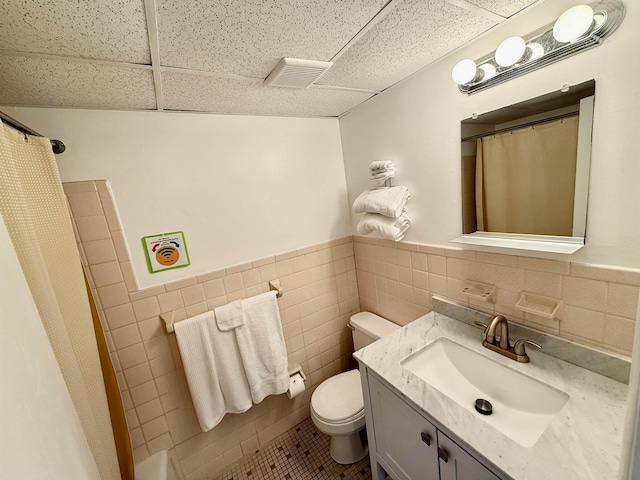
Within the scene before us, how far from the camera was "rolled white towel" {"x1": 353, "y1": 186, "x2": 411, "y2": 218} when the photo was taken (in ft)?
4.25

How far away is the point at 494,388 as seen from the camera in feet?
3.22

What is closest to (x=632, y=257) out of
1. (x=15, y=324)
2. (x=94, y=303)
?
(x=15, y=324)

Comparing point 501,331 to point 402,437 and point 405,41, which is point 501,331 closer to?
point 402,437

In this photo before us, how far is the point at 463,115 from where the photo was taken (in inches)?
41.8

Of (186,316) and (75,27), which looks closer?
(75,27)

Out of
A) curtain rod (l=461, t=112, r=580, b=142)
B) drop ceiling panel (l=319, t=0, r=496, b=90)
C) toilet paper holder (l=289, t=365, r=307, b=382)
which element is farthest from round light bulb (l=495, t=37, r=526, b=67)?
toilet paper holder (l=289, t=365, r=307, b=382)

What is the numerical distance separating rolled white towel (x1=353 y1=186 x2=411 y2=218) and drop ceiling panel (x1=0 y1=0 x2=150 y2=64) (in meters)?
1.09

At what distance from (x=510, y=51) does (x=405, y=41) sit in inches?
13.4

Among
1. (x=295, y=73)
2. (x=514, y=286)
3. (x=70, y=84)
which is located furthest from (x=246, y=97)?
(x=514, y=286)

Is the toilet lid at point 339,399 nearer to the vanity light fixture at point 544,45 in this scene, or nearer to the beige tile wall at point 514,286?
the beige tile wall at point 514,286

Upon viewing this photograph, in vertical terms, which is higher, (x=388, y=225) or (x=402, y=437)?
(x=388, y=225)

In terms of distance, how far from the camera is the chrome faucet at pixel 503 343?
37.5 inches

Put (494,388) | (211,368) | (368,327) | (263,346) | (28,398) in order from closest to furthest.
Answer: (28,398)
(494,388)
(211,368)
(263,346)
(368,327)

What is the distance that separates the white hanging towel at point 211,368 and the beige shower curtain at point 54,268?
0.37 m
